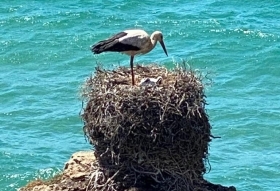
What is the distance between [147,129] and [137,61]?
13.3 metres

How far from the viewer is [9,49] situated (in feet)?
116

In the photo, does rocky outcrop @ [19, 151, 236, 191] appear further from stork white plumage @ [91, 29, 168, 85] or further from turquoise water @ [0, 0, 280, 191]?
turquoise water @ [0, 0, 280, 191]

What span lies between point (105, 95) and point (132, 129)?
21.9 inches

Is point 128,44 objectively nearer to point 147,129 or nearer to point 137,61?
point 147,129

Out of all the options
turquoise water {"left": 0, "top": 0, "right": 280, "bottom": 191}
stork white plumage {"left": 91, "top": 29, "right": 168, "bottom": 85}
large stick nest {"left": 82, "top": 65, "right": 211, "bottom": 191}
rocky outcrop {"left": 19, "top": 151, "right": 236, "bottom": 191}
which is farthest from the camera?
turquoise water {"left": 0, "top": 0, "right": 280, "bottom": 191}

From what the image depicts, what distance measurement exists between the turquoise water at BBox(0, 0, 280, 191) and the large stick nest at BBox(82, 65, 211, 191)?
834 cm

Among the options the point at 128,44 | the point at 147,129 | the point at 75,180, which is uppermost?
the point at 128,44

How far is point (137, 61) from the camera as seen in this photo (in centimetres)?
2769


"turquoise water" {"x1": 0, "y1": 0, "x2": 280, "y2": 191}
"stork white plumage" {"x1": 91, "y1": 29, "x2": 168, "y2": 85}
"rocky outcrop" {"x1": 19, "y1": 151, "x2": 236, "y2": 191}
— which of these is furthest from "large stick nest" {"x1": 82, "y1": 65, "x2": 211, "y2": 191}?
"turquoise water" {"x1": 0, "y1": 0, "x2": 280, "y2": 191}

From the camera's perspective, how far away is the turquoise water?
1039 inches

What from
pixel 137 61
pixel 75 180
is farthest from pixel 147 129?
pixel 137 61

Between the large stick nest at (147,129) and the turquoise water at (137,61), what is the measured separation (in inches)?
328

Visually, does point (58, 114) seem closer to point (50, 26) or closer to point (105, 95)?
point (50, 26)

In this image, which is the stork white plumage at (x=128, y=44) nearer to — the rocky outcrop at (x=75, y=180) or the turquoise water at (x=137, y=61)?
the rocky outcrop at (x=75, y=180)
